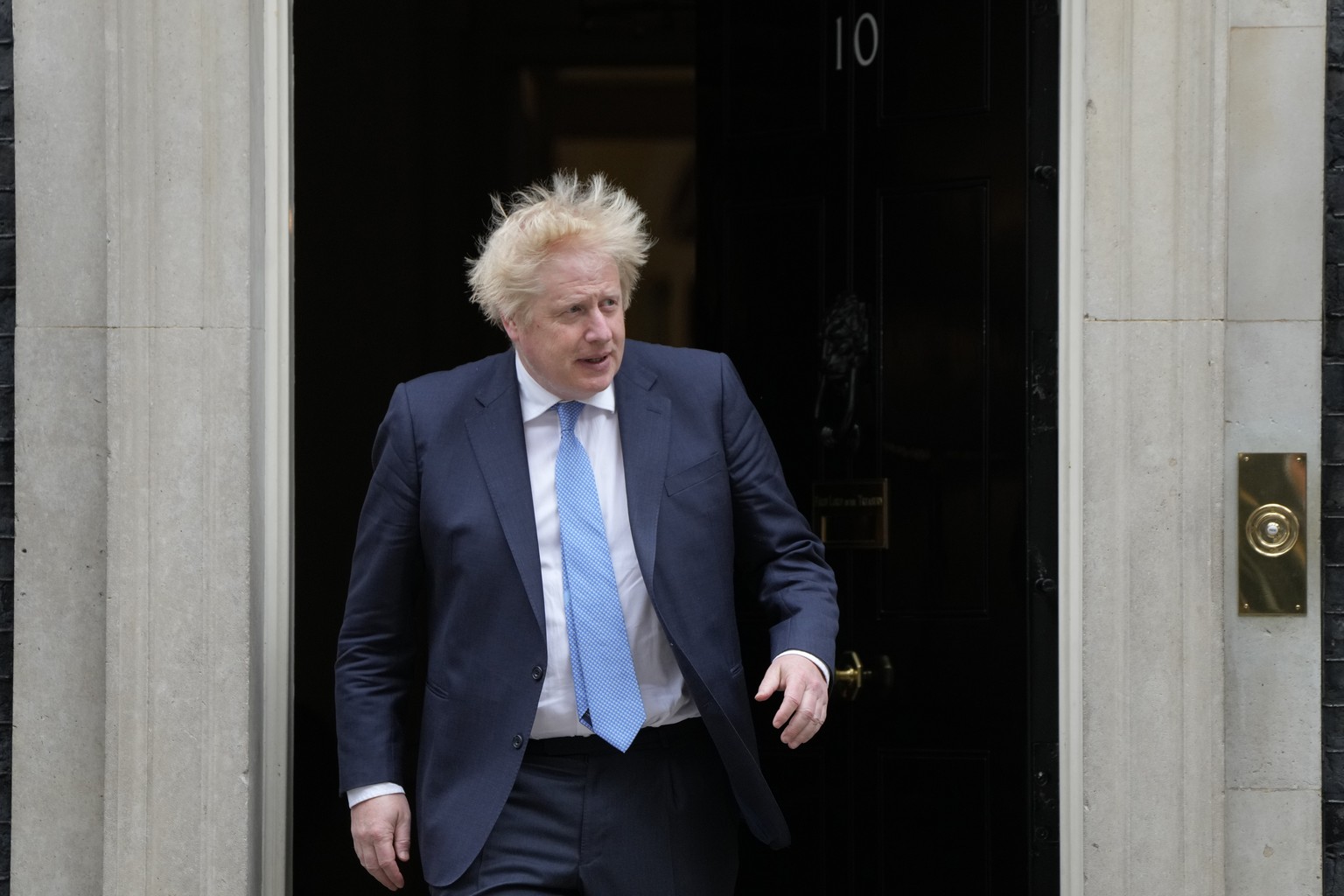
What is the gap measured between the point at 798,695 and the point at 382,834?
88 centimetres

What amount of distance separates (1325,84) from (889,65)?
4.06ft

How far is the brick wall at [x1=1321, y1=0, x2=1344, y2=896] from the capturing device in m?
3.74

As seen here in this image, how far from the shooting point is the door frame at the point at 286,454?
366 centimetres

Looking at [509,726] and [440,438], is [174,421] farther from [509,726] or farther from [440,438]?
[509,726]

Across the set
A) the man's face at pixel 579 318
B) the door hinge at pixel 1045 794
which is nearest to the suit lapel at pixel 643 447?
the man's face at pixel 579 318

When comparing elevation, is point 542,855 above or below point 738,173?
below

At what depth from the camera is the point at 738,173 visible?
4.93 meters

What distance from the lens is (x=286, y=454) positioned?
3805mm

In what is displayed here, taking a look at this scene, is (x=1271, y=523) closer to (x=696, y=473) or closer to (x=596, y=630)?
(x=696, y=473)

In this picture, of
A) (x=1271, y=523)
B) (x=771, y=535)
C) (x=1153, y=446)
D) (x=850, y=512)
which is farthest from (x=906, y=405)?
(x=771, y=535)

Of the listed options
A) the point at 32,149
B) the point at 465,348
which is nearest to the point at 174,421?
the point at 32,149

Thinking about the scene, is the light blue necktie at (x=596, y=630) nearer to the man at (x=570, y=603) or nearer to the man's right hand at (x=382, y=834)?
the man at (x=570, y=603)

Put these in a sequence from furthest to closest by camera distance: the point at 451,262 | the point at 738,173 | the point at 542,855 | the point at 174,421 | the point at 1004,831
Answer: the point at 451,262 < the point at 738,173 < the point at 1004,831 < the point at 174,421 < the point at 542,855

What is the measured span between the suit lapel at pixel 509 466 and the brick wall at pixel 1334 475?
1858 millimetres
